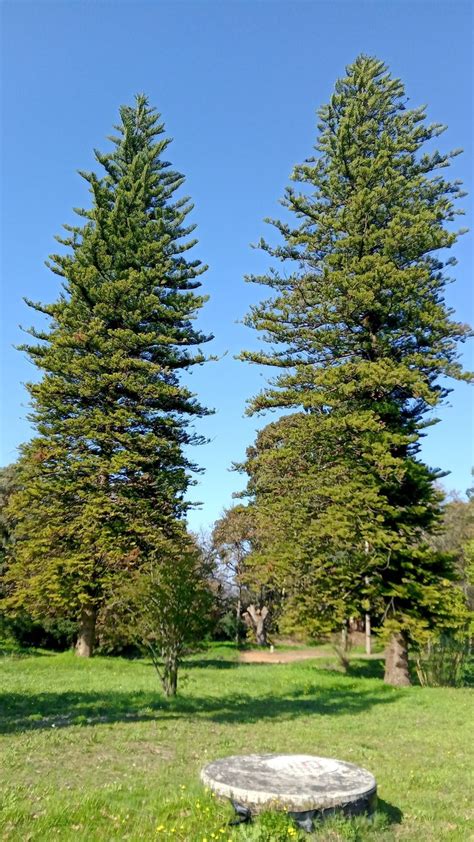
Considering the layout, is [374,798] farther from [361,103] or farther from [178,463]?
Result: [361,103]

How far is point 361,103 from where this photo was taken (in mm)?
20438

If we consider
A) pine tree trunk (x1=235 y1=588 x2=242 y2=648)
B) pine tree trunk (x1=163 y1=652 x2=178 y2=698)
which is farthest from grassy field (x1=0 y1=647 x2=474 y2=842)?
pine tree trunk (x1=235 y1=588 x2=242 y2=648)

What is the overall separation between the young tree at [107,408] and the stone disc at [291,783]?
1561 cm

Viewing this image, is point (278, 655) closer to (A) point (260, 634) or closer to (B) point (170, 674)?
(A) point (260, 634)

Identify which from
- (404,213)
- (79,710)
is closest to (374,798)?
(79,710)

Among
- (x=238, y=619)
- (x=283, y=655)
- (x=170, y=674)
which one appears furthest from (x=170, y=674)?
(x=238, y=619)

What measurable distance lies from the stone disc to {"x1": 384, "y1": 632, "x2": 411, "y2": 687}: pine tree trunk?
12504 mm

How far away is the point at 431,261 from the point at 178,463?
12.4 m

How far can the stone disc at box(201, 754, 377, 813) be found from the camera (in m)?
4.68

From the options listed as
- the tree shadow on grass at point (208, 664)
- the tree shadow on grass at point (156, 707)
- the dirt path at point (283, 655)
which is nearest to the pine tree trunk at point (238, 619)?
the dirt path at point (283, 655)

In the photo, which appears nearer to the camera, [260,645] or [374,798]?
[374,798]

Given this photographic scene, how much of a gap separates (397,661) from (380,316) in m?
10.7

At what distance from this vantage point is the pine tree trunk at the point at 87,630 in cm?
2214

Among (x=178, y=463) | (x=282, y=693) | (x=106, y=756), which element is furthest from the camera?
(x=178, y=463)
